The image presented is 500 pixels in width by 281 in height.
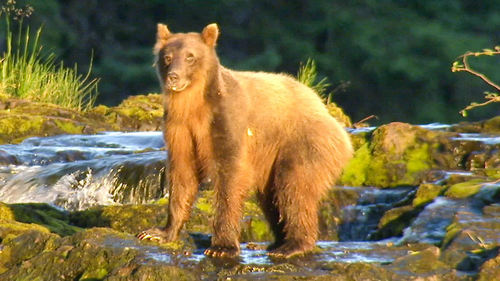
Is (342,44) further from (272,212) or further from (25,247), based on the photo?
(25,247)

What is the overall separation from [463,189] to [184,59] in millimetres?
2138

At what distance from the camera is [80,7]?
25609 millimetres

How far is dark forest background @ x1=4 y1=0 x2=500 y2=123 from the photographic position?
2105cm

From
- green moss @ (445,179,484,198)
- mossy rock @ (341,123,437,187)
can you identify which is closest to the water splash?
mossy rock @ (341,123,437,187)

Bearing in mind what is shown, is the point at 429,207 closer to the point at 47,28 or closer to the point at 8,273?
the point at 8,273

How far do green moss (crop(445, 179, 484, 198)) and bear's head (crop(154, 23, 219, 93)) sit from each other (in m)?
1.88

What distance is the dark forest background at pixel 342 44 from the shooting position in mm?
21047

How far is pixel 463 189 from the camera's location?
21.2ft

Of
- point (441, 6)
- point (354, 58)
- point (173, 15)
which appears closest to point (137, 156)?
point (354, 58)

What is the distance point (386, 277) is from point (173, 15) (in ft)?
69.1

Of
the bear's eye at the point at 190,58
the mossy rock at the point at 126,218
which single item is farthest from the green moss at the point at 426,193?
the bear's eye at the point at 190,58

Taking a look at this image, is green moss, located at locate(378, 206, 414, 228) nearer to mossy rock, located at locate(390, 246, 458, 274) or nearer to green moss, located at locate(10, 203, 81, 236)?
mossy rock, located at locate(390, 246, 458, 274)

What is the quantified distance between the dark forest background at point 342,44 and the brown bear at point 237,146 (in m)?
14.4

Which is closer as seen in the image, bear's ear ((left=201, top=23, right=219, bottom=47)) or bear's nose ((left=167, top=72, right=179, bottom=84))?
bear's nose ((left=167, top=72, right=179, bottom=84))
